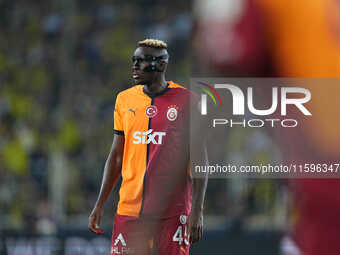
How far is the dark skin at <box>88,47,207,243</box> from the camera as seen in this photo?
3.06 metres

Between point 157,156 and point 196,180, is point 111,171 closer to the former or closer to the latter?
point 157,156

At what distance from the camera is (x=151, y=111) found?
11.0 feet

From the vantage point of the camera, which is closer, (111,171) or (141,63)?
(141,63)

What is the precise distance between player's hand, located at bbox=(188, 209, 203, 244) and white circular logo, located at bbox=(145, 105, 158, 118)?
1.92 feet

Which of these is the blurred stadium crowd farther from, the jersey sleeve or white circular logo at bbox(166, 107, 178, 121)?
white circular logo at bbox(166, 107, 178, 121)

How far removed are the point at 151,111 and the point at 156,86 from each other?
136mm

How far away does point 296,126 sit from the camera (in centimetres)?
100

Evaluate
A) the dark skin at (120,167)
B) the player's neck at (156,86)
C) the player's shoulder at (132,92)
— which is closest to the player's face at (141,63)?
the dark skin at (120,167)

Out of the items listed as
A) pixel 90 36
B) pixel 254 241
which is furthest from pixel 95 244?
pixel 90 36

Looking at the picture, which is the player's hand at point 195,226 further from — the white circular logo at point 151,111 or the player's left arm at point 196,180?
the white circular logo at point 151,111

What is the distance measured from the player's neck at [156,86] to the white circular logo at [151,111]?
0.28ft

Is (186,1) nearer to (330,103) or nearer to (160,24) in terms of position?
(160,24)

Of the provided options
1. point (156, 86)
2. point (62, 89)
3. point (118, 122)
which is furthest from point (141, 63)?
point (62, 89)

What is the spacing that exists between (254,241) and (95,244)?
1.80 meters
